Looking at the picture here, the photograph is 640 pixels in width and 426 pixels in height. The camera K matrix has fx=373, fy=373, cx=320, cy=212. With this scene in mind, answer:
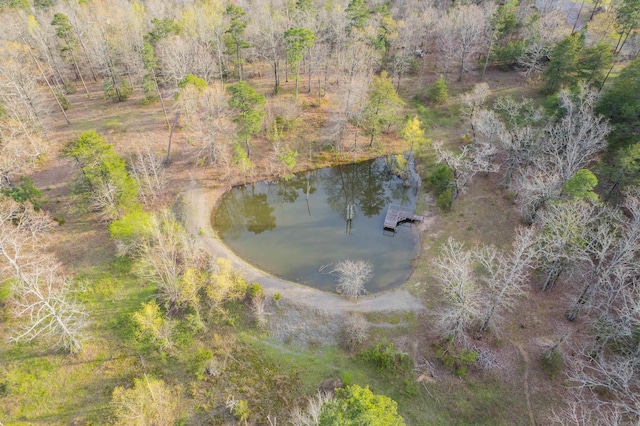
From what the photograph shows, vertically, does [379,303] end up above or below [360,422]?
below

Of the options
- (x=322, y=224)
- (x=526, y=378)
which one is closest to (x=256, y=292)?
(x=322, y=224)

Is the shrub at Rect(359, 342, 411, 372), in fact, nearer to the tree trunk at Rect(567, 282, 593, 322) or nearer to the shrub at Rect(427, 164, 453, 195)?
the tree trunk at Rect(567, 282, 593, 322)

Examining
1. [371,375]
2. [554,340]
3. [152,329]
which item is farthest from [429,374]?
[152,329]

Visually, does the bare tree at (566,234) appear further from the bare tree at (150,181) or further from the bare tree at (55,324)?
the bare tree at (150,181)

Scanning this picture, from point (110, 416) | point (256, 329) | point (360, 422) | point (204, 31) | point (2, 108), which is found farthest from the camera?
point (204, 31)

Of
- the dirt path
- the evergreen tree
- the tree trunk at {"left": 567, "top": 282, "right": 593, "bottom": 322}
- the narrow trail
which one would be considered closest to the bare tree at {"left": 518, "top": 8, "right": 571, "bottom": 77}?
the evergreen tree

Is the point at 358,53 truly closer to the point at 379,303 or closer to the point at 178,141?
the point at 178,141
